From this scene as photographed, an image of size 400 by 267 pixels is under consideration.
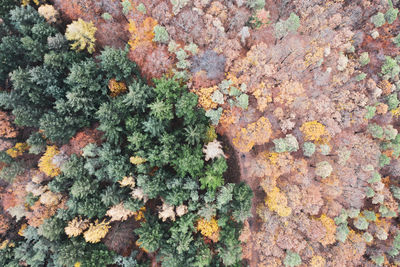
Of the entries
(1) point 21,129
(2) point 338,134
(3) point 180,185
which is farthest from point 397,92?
(1) point 21,129

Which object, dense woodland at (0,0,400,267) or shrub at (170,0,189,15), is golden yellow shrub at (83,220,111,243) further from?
shrub at (170,0,189,15)

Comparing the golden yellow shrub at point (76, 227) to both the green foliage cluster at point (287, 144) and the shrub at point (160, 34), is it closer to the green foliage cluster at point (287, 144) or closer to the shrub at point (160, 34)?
the shrub at point (160, 34)

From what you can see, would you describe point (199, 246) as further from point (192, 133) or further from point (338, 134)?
point (338, 134)

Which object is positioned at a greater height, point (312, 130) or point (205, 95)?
point (205, 95)

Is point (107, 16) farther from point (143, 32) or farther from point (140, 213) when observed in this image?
point (140, 213)

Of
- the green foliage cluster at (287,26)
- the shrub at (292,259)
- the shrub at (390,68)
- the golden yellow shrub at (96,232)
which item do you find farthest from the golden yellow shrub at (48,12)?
the shrub at (390,68)

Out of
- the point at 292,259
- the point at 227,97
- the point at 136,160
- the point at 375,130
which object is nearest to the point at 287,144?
the point at 227,97
